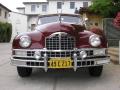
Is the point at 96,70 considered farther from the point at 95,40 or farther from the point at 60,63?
the point at 60,63

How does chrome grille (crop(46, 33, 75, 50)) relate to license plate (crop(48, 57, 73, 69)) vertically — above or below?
above

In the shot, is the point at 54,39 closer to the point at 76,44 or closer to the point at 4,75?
the point at 76,44

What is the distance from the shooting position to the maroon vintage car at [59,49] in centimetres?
715

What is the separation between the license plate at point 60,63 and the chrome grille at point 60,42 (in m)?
0.29

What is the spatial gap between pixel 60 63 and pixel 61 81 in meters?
0.68

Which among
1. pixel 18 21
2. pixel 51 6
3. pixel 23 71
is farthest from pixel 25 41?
pixel 51 6

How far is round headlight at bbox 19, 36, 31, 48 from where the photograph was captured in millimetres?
7446

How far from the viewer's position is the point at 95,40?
24.6ft

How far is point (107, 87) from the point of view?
695cm

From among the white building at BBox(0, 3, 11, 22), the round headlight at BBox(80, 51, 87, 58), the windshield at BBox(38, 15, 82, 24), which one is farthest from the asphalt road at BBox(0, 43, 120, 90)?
the white building at BBox(0, 3, 11, 22)

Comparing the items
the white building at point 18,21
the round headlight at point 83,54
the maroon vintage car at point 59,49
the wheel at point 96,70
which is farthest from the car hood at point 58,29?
the white building at point 18,21

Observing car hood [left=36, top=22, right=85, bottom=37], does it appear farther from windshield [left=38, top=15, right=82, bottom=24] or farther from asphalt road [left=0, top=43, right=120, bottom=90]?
windshield [left=38, top=15, right=82, bottom=24]

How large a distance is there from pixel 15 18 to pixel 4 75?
4765 cm

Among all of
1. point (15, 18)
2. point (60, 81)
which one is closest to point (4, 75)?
point (60, 81)
